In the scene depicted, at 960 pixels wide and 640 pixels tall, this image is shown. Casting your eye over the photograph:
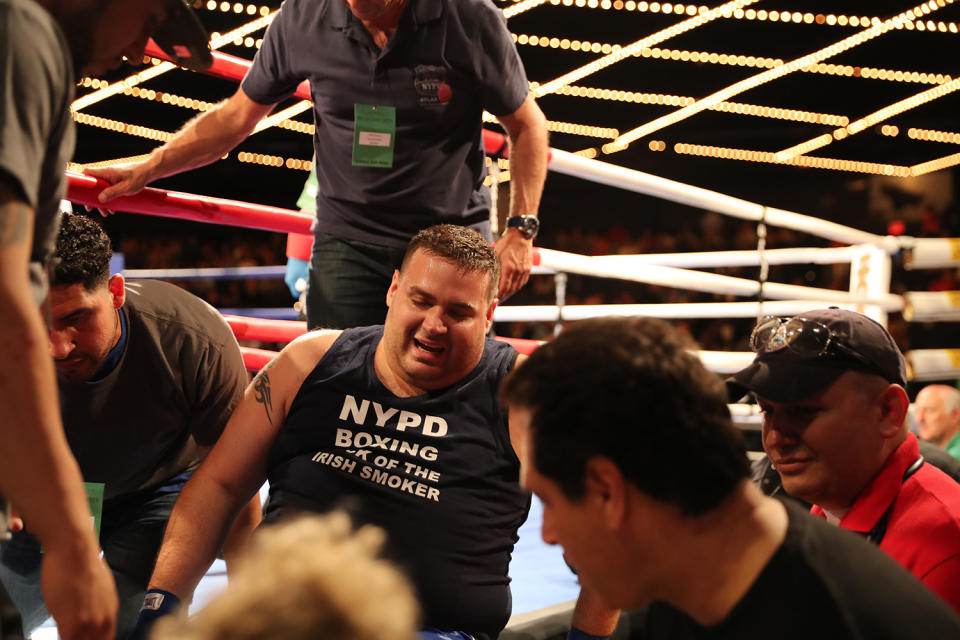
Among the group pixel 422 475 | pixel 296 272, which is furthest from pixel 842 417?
pixel 296 272

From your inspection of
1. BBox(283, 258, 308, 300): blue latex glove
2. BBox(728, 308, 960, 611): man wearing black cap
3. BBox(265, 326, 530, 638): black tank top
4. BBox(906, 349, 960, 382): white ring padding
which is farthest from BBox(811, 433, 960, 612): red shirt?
BBox(906, 349, 960, 382): white ring padding

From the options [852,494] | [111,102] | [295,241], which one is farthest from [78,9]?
[111,102]

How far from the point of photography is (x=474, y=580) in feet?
5.89

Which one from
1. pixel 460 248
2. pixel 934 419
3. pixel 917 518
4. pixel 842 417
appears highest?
pixel 460 248

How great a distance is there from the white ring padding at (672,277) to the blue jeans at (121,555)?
1.50m

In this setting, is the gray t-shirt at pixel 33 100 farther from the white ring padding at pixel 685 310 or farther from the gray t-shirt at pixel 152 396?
the white ring padding at pixel 685 310

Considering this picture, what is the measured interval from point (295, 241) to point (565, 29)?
549 cm

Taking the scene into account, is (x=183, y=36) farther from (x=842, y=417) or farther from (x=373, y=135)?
(x=842, y=417)

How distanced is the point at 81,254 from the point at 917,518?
1627mm

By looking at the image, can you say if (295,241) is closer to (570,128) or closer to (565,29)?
(565,29)

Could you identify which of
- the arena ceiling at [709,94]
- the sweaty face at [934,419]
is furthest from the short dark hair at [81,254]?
the arena ceiling at [709,94]

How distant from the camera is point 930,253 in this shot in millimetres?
4223

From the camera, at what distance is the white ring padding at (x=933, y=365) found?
13.7 feet

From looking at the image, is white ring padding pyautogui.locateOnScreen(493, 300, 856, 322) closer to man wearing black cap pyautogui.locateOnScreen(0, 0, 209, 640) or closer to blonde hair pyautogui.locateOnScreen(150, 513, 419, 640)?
man wearing black cap pyautogui.locateOnScreen(0, 0, 209, 640)
